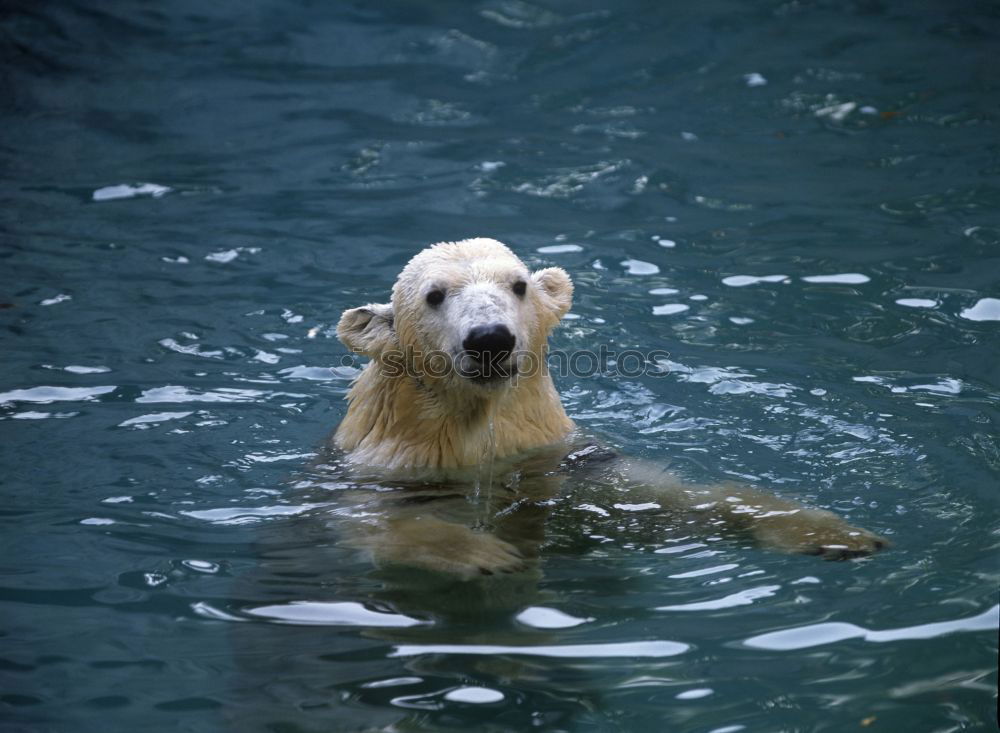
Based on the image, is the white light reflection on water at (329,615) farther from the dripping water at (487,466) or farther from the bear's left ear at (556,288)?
the bear's left ear at (556,288)

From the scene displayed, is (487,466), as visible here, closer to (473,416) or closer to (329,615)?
(473,416)

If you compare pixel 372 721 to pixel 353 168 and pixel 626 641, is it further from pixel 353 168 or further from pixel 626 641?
pixel 353 168

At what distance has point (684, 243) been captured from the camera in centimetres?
841

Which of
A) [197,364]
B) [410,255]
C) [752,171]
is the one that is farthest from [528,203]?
[197,364]

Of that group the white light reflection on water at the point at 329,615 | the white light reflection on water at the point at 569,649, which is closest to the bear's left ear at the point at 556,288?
the white light reflection on water at the point at 329,615

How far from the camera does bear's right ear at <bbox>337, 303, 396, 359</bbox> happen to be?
18.3 ft

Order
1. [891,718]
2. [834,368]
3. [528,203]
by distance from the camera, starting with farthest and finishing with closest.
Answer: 1. [528,203]
2. [834,368]
3. [891,718]

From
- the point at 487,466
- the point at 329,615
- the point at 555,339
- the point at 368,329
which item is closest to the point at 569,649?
the point at 329,615

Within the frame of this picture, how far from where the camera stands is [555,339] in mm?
7586

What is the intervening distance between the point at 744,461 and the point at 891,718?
7.03ft

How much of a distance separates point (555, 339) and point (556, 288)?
179 cm

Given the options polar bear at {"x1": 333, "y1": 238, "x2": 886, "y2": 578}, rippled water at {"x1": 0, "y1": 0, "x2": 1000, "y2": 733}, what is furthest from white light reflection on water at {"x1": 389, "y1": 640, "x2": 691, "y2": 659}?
polar bear at {"x1": 333, "y1": 238, "x2": 886, "y2": 578}

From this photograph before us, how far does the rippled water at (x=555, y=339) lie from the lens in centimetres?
409

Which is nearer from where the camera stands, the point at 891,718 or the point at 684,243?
the point at 891,718
